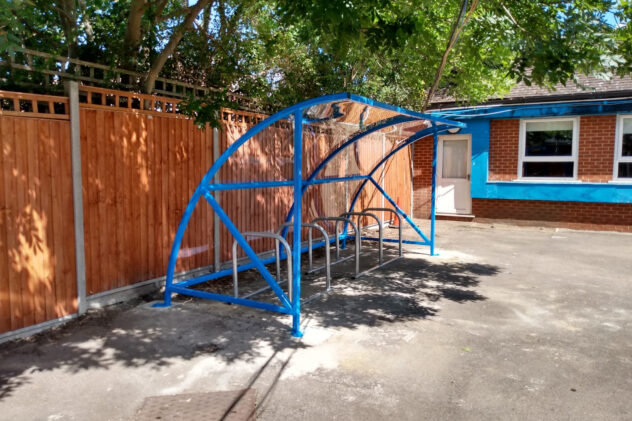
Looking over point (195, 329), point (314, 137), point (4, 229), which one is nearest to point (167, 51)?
point (4, 229)

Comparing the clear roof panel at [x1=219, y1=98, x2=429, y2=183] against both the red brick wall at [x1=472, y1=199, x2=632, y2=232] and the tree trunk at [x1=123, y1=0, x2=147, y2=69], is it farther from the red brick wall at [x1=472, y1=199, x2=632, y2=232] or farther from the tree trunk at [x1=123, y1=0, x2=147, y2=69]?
the red brick wall at [x1=472, y1=199, x2=632, y2=232]

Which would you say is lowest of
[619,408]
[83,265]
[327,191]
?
[619,408]

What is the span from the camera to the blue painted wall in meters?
11.1

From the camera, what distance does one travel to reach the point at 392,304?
5438 millimetres

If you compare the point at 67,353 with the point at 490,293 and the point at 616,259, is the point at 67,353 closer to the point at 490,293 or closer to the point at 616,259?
the point at 490,293

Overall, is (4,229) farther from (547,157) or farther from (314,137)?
(547,157)

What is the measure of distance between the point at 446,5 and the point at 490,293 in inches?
184

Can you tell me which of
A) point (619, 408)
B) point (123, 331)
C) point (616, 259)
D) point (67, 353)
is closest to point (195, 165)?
point (123, 331)

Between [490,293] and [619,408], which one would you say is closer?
[619,408]

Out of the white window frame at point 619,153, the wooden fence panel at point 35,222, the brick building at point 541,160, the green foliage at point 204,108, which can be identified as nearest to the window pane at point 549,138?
the brick building at point 541,160

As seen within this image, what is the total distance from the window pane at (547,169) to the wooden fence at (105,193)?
26.0ft

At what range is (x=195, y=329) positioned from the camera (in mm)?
4535

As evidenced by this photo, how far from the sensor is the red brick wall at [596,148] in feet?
36.9

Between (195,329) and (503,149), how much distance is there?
33.7ft
